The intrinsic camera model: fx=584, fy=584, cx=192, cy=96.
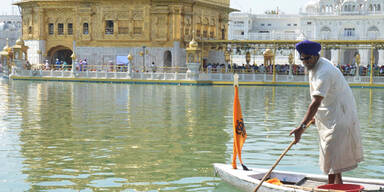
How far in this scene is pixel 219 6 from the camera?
5112cm

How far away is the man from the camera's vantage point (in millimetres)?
6586

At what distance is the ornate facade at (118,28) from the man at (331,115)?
38.3 meters

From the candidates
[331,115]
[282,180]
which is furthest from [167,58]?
[331,115]

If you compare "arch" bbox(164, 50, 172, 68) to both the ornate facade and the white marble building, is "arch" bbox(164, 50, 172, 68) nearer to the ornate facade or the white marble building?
the ornate facade

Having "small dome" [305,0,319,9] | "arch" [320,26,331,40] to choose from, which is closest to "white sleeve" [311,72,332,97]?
"arch" [320,26,331,40]

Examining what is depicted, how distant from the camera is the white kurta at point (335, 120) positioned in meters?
6.61

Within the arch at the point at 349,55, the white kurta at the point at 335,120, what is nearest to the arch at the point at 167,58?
the arch at the point at 349,55

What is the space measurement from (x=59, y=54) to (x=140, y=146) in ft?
138

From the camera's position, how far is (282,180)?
24.8 ft

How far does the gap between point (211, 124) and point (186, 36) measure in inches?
1236

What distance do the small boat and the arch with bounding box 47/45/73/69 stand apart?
4424cm

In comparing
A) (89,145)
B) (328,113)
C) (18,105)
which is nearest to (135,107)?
(18,105)

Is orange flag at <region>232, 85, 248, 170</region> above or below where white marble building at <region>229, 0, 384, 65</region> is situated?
below

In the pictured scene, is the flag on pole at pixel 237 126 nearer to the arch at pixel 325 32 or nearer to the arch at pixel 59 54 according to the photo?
the arch at pixel 59 54
